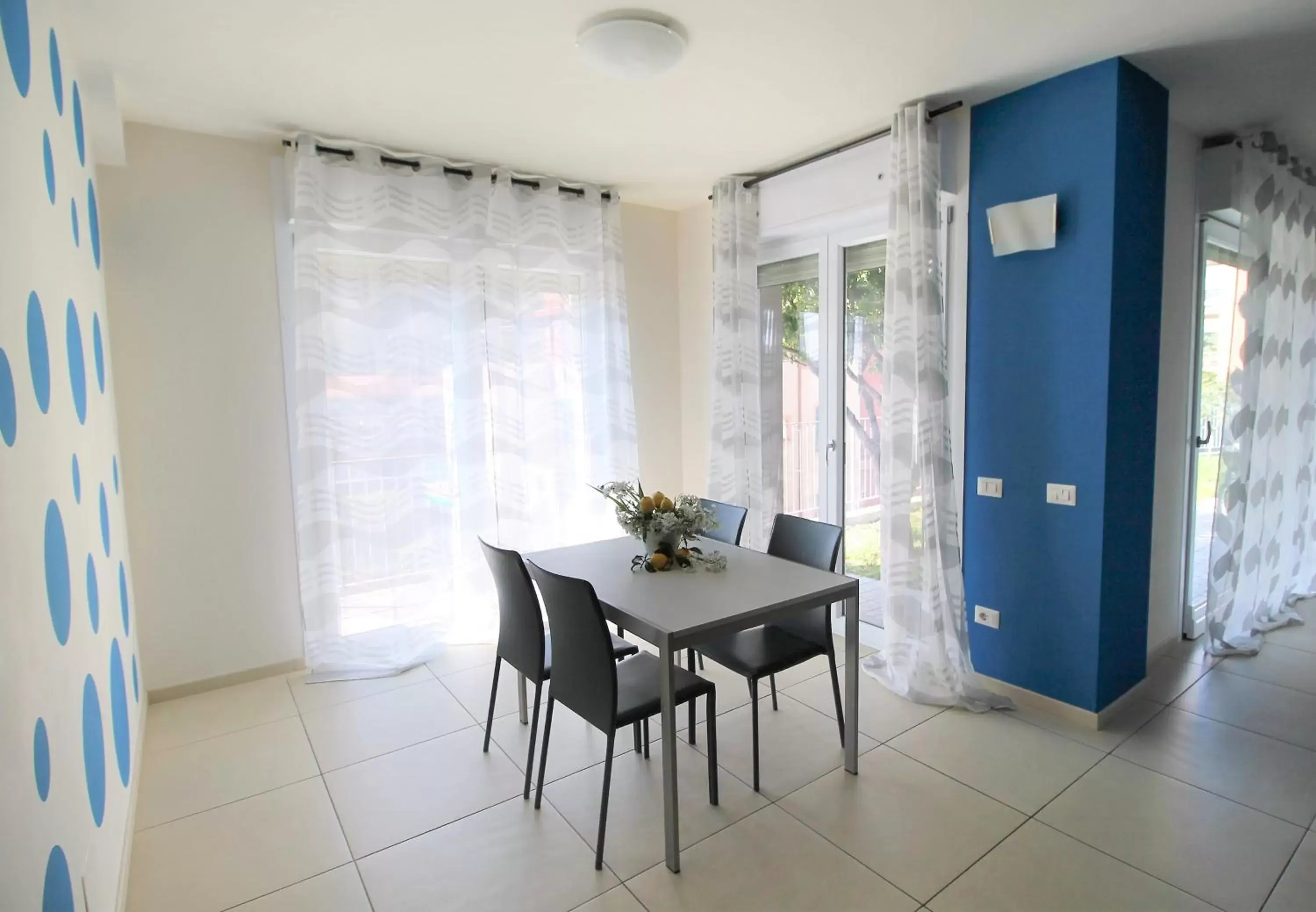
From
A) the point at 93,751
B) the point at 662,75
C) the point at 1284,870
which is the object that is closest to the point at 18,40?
the point at 93,751

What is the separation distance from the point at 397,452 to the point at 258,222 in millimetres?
1288

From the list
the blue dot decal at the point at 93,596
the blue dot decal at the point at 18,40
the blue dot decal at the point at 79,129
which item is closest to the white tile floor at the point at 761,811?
the blue dot decal at the point at 93,596

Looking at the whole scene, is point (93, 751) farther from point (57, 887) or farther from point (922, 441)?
point (922, 441)

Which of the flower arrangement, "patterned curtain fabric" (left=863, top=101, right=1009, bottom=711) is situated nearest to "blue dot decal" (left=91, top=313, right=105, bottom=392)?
the flower arrangement

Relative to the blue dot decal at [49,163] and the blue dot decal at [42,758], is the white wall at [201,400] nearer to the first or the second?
the blue dot decal at [49,163]

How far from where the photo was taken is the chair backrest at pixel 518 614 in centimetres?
233

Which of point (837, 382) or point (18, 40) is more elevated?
point (18, 40)

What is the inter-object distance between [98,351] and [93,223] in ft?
1.83

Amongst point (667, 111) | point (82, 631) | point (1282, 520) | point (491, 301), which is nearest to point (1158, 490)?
point (1282, 520)

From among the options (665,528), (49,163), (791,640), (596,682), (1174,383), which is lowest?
(791,640)

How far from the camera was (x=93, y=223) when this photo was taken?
103 inches

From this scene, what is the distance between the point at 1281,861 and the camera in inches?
78.2

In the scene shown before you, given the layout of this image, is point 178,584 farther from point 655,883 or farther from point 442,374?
point 655,883

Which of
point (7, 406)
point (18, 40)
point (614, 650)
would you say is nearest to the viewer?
point (7, 406)
